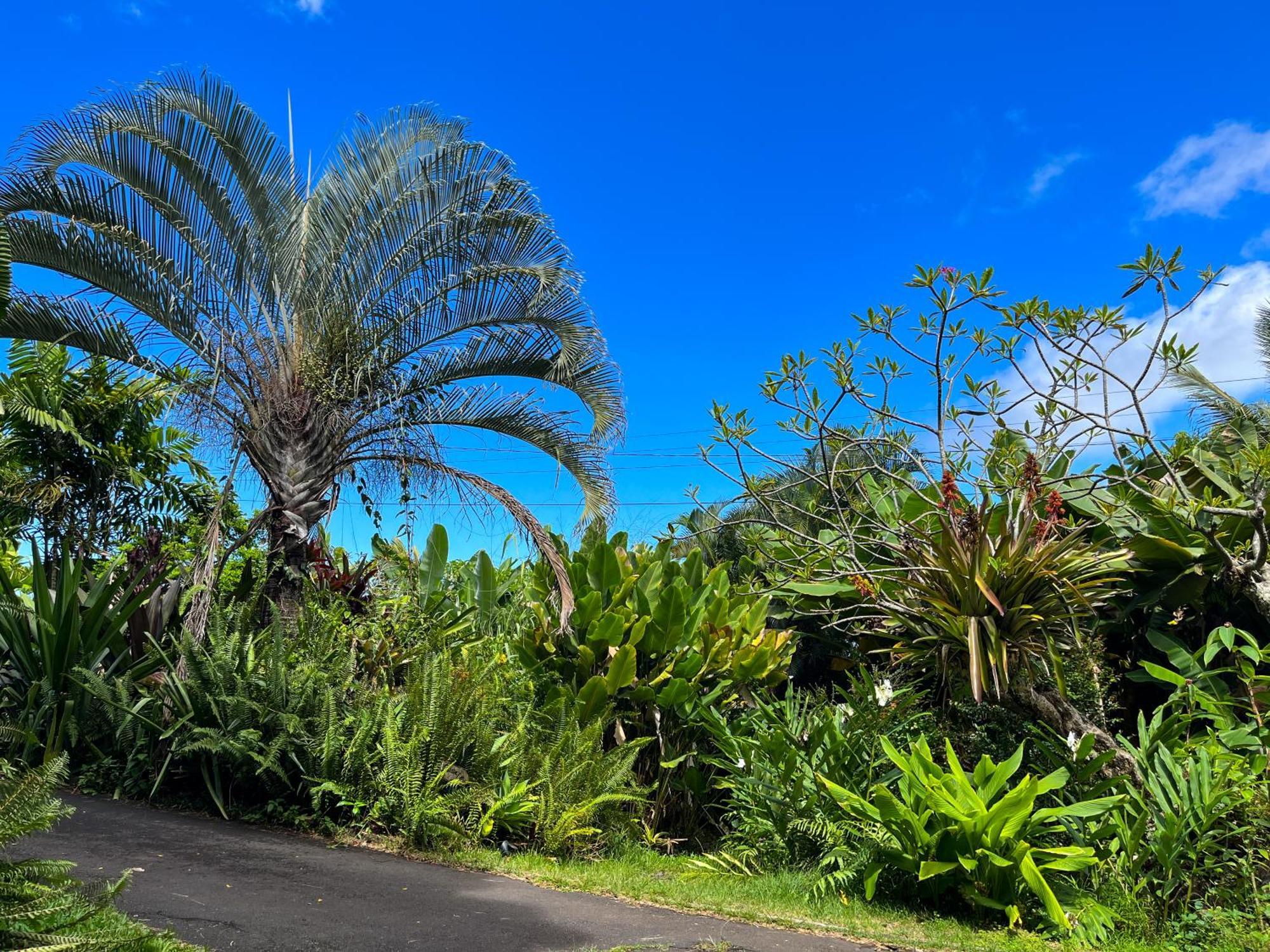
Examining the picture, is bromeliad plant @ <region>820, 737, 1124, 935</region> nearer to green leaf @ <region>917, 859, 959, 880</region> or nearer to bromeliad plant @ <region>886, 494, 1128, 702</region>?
green leaf @ <region>917, 859, 959, 880</region>

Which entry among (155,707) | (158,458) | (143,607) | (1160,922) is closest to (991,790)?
(1160,922)

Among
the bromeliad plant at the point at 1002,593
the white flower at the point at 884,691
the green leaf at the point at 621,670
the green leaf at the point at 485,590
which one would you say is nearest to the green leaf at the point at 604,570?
the green leaf at the point at 621,670

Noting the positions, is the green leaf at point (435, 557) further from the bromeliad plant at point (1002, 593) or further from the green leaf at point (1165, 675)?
the green leaf at point (1165, 675)

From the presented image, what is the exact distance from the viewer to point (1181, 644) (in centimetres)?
818

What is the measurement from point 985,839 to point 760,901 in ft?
5.11

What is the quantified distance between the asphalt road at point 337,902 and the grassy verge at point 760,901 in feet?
0.79

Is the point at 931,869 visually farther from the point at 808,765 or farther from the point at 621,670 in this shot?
the point at 621,670

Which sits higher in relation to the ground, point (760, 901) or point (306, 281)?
point (306, 281)

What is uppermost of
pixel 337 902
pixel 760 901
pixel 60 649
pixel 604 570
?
pixel 604 570

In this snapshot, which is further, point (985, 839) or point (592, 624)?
point (592, 624)

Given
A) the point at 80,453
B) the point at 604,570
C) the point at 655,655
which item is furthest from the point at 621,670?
the point at 80,453

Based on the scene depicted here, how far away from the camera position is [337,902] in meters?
5.46

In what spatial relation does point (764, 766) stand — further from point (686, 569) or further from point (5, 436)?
point (5, 436)

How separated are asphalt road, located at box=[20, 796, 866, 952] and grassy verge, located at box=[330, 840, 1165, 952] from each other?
0.24 metres
